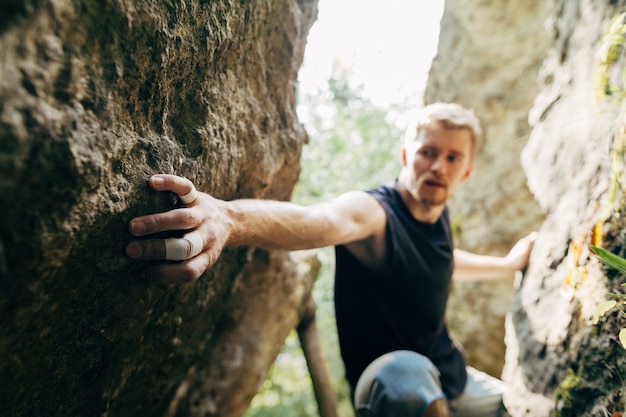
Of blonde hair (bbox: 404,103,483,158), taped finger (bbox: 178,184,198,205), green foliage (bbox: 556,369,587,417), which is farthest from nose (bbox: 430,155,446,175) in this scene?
taped finger (bbox: 178,184,198,205)

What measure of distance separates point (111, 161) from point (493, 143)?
410 centimetres

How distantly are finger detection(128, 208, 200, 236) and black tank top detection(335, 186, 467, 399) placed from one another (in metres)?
1.43

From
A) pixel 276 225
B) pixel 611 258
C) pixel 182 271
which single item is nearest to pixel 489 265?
pixel 611 258

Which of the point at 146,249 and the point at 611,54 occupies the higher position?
the point at 611,54

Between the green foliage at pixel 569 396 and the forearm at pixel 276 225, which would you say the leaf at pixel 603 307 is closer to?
the green foliage at pixel 569 396

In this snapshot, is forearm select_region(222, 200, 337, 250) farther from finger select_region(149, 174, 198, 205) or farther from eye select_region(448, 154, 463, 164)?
eye select_region(448, 154, 463, 164)

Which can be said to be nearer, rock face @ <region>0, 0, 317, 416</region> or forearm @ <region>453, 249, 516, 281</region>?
rock face @ <region>0, 0, 317, 416</region>

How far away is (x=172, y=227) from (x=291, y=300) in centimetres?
249

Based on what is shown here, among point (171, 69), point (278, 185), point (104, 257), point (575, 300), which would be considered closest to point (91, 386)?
point (104, 257)

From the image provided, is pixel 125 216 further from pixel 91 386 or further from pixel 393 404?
pixel 393 404

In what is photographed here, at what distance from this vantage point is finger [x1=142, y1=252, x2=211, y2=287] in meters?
1.11

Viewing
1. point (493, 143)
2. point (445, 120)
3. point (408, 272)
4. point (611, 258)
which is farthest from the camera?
point (493, 143)

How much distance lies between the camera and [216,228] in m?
1.21

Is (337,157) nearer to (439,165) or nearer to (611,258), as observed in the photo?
(439,165)
